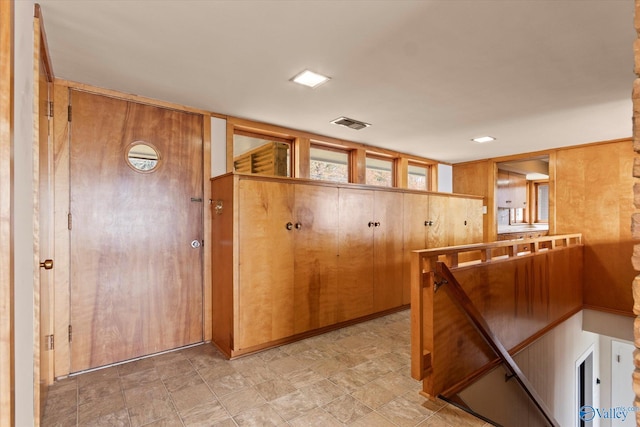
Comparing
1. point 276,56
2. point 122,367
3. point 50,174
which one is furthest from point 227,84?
point 122,367

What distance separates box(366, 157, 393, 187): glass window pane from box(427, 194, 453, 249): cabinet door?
0.76m

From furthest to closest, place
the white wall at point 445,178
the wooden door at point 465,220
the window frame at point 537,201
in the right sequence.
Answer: the window frame at point 537,201
the white wall at point 445,178
the wooden door at point 465,220

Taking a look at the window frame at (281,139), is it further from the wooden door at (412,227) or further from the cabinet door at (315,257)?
the wooden door at (412,227)

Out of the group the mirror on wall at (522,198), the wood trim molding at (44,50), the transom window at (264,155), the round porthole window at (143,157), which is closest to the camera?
the wood trim molding at (44,50)

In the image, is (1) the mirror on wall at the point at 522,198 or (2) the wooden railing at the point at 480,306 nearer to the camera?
(2) the wooden railing at the point at 480,306

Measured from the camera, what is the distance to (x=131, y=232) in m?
2.68

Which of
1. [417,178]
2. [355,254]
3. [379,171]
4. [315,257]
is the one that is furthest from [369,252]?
[417,178]

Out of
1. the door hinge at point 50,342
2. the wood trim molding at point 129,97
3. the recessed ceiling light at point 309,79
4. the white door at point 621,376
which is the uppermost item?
the recessed ceiling light at point 309,79

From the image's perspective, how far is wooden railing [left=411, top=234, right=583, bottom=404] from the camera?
223 centimetres

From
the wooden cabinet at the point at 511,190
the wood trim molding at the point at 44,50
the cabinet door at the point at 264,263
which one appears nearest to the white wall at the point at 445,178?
the wooden cabinet at the point at 511,190

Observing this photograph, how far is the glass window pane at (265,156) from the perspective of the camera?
11.8ft

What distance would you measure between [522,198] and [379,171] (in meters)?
4.42

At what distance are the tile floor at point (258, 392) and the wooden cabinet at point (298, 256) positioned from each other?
315 millimetres

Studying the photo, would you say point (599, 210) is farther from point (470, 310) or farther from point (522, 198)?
point (470, 310)
